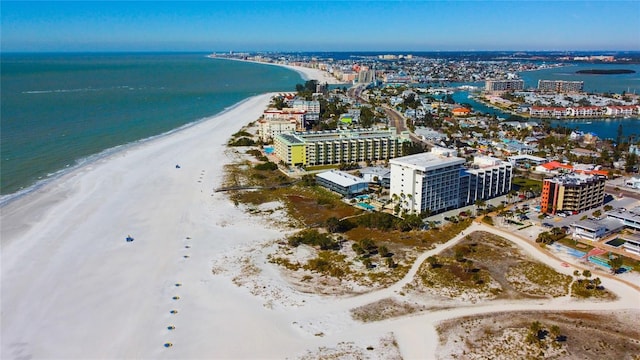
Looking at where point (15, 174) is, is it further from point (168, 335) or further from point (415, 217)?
point (415, 217)

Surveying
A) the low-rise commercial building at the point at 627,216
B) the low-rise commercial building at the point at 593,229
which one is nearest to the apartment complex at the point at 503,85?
the low-rise commercial building at the point at 627,216

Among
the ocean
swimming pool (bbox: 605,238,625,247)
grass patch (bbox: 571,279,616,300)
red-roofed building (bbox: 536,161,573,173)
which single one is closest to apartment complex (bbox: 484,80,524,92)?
the ocean

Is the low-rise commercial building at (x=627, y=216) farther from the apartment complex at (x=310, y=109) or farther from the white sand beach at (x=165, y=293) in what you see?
the apartment complex at (x=310, y=109)

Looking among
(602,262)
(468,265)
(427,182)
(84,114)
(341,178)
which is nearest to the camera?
(468,265)

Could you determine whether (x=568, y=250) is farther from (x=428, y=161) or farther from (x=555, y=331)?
(x=428, y=161)

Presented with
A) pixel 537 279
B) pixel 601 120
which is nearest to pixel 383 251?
pixel 537 279

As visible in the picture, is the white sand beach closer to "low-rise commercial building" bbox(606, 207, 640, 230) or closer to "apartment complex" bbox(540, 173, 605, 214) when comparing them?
"apartment complex" bbox(540, 173, 605, 214)
